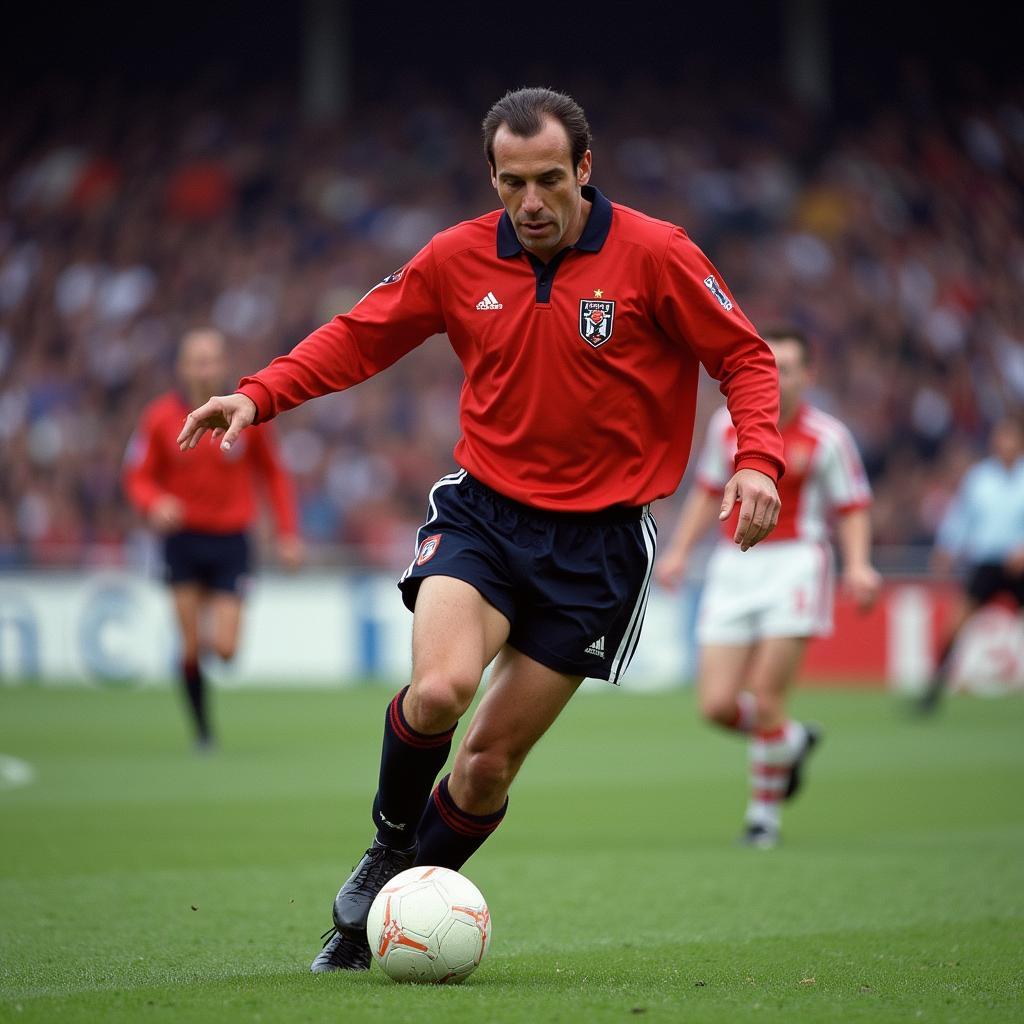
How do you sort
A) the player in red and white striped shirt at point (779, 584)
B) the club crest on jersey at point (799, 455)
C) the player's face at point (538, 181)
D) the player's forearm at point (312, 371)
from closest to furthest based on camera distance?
the player's face at point (538, 181) → the player's forearm at point (312, 371) → the player in red and white striped shirt at point (779, 584) → the club crest on jersey at point (799, 455)

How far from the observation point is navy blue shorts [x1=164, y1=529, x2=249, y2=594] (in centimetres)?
1209

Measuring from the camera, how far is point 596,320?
4.85 meters

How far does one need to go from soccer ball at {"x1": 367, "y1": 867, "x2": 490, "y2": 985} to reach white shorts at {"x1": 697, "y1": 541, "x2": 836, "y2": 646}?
405 centimetres

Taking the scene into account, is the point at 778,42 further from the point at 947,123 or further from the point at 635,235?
the point at 635,235

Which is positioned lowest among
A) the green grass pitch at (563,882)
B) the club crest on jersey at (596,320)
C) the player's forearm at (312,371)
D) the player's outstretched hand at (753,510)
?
the green grass pitch at (563,882)

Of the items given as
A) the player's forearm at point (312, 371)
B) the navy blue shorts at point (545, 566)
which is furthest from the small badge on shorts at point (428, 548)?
the player's forearm at point (312, 371)

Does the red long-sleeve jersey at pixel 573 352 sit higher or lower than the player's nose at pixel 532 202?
lower

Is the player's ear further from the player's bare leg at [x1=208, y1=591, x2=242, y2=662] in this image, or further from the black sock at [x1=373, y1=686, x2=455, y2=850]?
the player's bare leg at [x1=208, y1=591, x2=242, y2=662]

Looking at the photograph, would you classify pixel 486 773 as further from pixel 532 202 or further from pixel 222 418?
pixel 532 202

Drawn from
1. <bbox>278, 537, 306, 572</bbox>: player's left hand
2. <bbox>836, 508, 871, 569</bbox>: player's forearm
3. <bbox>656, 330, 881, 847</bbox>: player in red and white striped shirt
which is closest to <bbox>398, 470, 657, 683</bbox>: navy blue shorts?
<bbox>656, 330, 881, 847</bbox>: player in red and white striped shirt

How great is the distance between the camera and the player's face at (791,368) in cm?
840

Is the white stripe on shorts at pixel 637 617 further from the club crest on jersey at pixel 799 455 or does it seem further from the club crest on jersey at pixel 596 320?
the club crest on jersey at pixel 799 455

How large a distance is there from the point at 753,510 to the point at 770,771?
3.93 metres

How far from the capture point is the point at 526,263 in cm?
492
